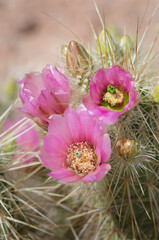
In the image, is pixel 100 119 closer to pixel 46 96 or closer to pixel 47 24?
pixel 46 96

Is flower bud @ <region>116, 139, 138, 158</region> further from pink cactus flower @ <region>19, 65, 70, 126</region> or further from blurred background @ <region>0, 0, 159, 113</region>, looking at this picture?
blurred background @ <region>0, 0, 159, 113</region>

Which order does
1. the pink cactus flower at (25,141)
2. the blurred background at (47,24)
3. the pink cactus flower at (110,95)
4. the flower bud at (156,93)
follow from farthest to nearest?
1. the blurred background at (47,24)
2. the pink cactus flower at (25,141)
3. the flower bud at (156,93)
4. the pink cactus flower at (110,95)

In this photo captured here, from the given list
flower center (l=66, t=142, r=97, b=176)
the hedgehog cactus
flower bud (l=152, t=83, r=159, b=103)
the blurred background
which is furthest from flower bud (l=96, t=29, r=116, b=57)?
the blurred background

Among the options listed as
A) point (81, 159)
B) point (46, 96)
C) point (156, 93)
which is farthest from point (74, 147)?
point (156, 93)

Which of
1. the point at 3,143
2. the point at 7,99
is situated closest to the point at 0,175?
the point at 3,143

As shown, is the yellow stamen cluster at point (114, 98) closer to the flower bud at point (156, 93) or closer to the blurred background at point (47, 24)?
the flower bud at point (156, 93)

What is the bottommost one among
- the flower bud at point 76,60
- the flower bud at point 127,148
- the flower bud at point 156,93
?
the flower bud at point 127,148

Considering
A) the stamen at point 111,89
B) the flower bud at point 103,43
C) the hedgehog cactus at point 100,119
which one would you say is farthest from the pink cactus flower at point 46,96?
the flower bud at point 103,43
